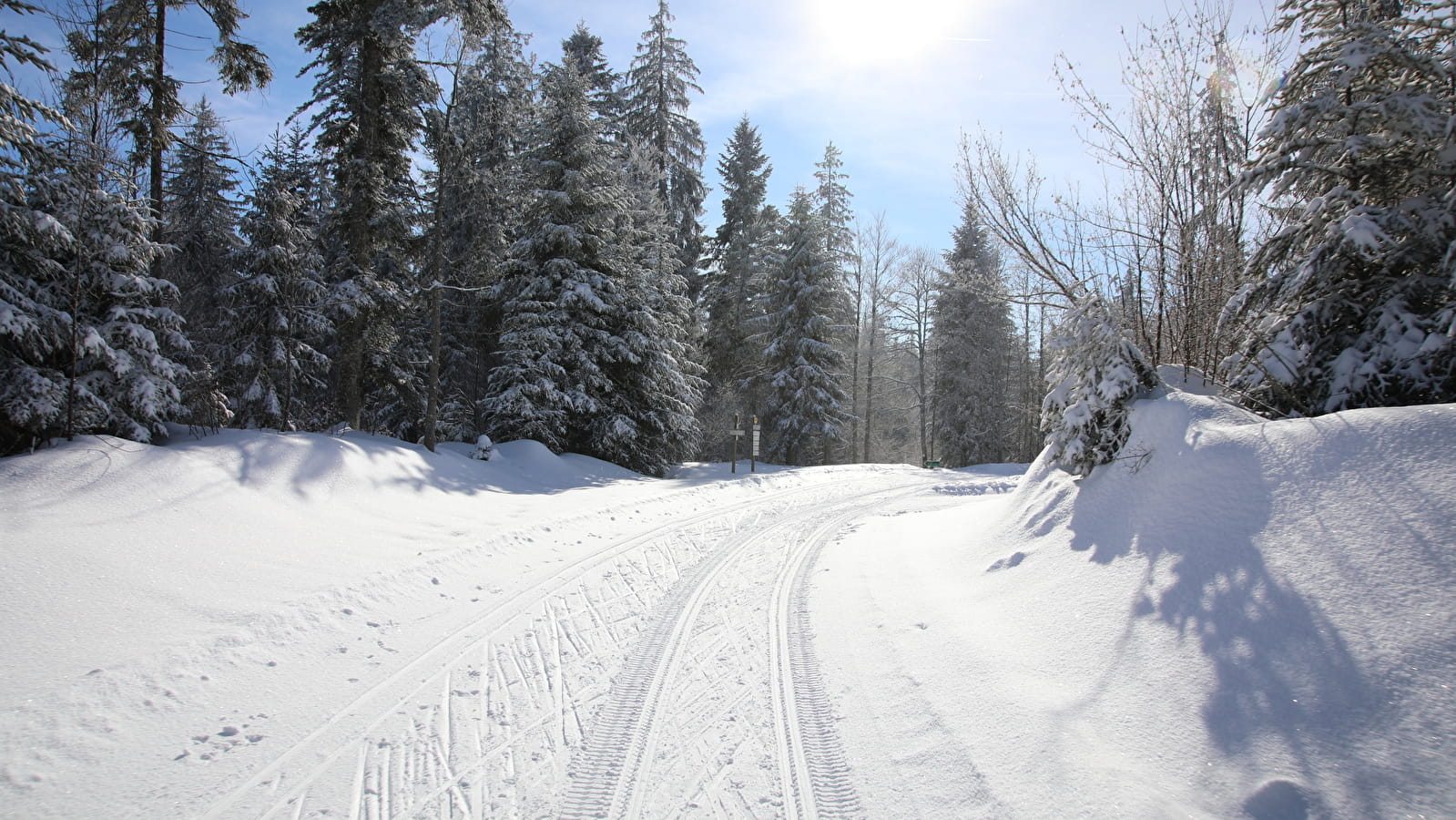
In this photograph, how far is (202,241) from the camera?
18.3 metres

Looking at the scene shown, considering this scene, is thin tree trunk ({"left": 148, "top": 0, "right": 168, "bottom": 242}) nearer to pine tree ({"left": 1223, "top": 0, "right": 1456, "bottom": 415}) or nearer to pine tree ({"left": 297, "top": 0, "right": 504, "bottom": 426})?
pine tree ({"left": 297, "top": 0, "right": 504, "bottom": 426})

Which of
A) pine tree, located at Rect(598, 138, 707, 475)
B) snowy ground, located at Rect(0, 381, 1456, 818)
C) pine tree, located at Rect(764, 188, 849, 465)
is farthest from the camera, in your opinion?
pine tree, located at Rect(764, 188, 849, 465)

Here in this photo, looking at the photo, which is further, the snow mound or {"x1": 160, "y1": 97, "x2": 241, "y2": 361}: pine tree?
{"x1": 160, "y1": 97, "x2": 241, "y2": 361}: pine tree

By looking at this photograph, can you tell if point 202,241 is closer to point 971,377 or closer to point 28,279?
point 28,279

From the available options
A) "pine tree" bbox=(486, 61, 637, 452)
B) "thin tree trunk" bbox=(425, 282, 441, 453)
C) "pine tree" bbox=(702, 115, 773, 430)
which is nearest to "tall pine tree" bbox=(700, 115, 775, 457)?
"pine tree" bbox=(702, 115, 773, 430)

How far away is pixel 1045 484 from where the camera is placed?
666 cm

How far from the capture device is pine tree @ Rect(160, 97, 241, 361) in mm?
17250

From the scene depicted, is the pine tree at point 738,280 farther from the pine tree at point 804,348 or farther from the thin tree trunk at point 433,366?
the thin tree trunk at point 433,366

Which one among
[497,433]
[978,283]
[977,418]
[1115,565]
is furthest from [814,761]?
[977,418]

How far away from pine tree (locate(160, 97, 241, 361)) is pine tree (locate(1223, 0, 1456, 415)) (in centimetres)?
2115

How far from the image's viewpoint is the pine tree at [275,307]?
12906 mm

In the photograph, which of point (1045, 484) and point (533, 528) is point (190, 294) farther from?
point (1045, 484)

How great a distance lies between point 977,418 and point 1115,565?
25.0 metres

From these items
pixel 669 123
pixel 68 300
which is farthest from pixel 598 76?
pixel 68 300
